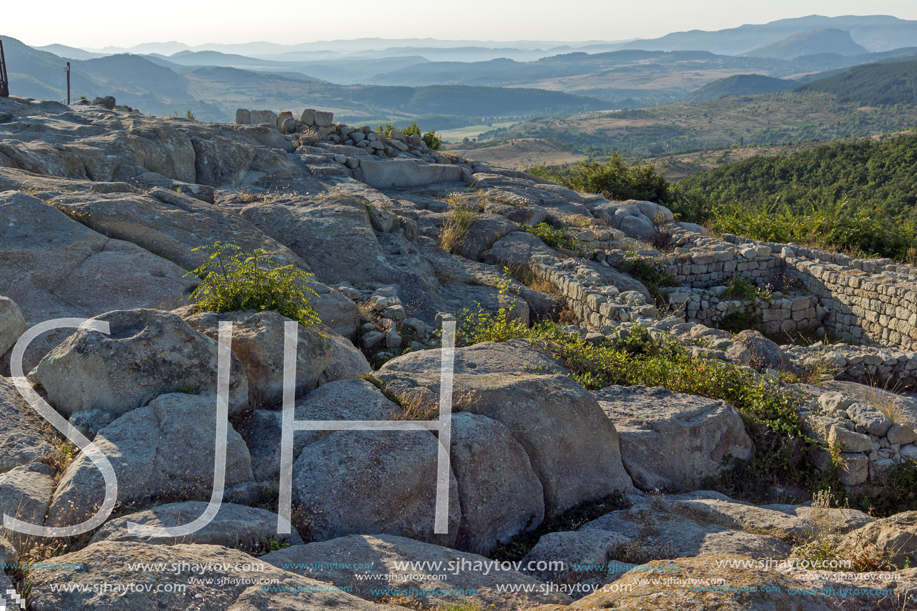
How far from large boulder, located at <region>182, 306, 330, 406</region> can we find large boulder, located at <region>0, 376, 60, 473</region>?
122 centimetres

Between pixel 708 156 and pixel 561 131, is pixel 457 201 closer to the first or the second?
pixel 708 156

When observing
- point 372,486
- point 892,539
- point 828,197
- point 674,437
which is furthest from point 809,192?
point 372,486

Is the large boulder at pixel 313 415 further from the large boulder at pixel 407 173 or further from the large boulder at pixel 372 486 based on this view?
the large boulder at pixel 407 173

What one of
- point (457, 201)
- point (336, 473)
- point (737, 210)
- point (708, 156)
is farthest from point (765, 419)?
point (708, 156)

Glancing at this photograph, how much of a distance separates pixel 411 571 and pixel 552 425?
197cm

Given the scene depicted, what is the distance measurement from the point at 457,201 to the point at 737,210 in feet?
30.1

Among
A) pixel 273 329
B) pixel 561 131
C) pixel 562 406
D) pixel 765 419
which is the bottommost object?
pixel 765 419

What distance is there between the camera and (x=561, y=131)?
171375mm

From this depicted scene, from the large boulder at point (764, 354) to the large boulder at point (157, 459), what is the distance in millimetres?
7011

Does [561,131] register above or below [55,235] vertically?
above

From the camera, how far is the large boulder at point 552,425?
4773 millimetres

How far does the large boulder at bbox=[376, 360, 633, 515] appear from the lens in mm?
4773

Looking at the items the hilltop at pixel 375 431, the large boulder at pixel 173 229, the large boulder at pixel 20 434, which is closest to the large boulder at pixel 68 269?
the hilltop at pixel 375 431

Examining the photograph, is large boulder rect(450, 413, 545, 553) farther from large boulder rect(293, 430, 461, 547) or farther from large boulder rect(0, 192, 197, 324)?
large boulder rect(0, 192, 197, 324)
